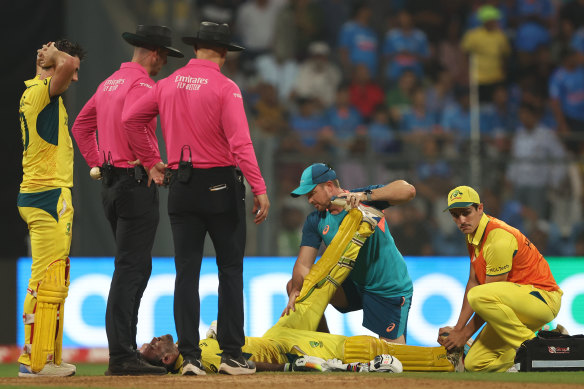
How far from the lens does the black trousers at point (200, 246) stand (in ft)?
A: 21.5

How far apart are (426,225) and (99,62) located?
13.8 feet

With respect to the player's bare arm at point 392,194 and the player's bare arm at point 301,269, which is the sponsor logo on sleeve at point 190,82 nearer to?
the player's bare arm at point 392,194

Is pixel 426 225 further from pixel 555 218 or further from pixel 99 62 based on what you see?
pixel 99 62

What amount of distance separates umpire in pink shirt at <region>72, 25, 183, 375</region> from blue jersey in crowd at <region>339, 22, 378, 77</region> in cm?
781

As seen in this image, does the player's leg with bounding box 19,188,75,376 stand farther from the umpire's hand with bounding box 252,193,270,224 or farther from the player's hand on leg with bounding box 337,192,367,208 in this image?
the player's hand on leg with bounding box 337,192,367,208

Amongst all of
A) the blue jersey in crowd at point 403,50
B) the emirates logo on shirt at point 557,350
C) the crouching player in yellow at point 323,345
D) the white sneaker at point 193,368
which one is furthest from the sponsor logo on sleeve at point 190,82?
the blue jersey in crowd at point 403,50

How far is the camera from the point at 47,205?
684cm

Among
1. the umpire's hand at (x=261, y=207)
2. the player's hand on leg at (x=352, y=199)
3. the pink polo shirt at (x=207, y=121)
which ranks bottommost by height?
the umpire's hand at (x=261, y=207)

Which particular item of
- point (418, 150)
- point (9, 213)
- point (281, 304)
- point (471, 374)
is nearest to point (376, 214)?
point (471, 374)

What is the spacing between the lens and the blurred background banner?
10.5 meters

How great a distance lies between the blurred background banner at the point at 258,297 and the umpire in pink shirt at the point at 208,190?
3949mm

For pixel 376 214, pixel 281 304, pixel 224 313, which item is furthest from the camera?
pixel 281 304

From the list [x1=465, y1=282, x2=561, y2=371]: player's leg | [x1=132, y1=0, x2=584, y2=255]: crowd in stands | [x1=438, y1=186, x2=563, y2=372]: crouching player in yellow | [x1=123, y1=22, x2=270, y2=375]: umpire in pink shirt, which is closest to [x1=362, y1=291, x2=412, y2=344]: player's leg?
[x1=438, y1=186, x2=563, y2=372]: crouching player in yellow

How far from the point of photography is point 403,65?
14.7 meters
